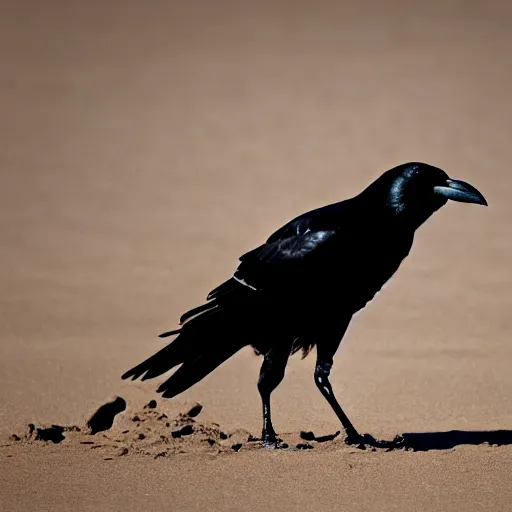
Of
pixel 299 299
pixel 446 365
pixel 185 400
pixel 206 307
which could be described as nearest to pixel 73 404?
pixel 185 400

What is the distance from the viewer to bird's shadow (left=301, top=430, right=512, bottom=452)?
20.6 ft

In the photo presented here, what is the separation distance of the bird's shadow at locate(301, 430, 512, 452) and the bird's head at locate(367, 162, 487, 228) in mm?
1115

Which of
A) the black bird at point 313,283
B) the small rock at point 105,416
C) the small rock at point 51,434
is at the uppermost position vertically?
the black bird at point 313,283

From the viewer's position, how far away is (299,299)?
20.2 feet

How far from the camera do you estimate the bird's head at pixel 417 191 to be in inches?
240

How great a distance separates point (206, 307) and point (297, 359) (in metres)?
2.16

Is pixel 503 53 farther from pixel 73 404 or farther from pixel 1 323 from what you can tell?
pixel 73 404

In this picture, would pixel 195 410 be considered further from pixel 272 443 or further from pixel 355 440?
pixel 355 440

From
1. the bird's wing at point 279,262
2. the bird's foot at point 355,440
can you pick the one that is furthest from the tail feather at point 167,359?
the bird's foot at point 355,440

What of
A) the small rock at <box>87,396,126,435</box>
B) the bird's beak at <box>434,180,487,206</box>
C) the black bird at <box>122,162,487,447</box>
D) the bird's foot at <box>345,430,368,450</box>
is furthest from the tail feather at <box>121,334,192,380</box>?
the bird's beak at <box>434,180,487,206</box>

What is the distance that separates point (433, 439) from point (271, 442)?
89 centimetres

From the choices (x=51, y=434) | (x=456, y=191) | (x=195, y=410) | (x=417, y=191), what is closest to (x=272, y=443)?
(x=195, y=410)

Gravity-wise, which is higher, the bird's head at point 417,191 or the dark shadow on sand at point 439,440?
the bird's head at point 417,191

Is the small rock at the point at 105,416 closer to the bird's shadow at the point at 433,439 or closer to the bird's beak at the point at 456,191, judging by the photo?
the bird's shadow at the point at 433,439
